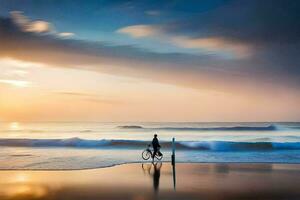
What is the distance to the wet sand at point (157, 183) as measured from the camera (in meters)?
11.7

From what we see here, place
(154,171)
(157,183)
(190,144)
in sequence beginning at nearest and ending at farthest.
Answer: (157,183) < (154,171) < (190,144)

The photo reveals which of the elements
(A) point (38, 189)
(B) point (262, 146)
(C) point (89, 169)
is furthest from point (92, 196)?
(B) point (262, 146)

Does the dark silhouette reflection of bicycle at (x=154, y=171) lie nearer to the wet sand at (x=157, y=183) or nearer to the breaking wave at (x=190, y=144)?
the wet sand at (x=157, y=183)

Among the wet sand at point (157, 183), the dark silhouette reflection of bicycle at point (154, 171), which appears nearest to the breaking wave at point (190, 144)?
the dark silhouette reflection of bicycle at point (154, 171)

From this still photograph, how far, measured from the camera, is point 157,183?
13.9 m

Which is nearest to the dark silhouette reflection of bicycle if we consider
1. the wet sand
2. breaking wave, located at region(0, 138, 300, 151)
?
the wet sand

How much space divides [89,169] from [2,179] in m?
4.17

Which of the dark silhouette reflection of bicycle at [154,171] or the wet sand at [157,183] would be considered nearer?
the wet sand at [157,183]

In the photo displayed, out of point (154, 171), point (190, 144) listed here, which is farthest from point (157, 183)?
point (190, 144)

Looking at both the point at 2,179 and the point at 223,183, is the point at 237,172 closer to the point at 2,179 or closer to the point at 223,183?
the point at 223,183

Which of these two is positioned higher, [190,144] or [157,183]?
[190,144]

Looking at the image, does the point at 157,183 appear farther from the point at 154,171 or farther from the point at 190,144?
the point at 190,144

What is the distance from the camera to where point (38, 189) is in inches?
505

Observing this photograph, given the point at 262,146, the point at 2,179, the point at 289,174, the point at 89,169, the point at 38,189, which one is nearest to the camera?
the point at 38,189
